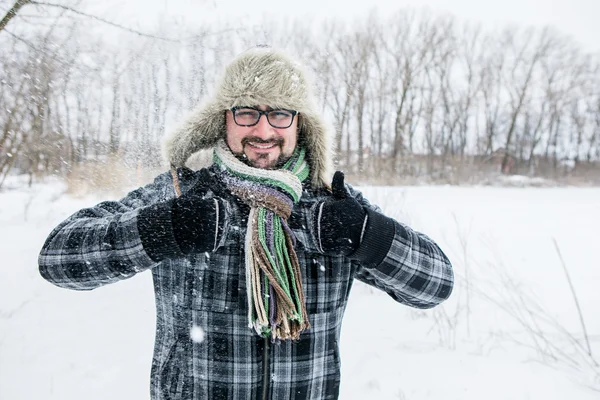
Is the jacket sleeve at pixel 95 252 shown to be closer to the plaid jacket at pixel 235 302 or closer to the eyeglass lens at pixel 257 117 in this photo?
the plaid jacket at pixel 235 302

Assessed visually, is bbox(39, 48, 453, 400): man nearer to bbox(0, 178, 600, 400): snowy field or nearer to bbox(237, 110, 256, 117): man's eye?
bbox(237, 110, 256, 117): man's eye

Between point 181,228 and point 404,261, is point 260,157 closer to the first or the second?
point 181,228

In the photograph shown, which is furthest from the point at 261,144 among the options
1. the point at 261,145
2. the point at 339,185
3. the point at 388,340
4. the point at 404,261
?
the point at 388,340

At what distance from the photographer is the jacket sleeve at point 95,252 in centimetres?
104

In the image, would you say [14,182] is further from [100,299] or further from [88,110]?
[100,299]

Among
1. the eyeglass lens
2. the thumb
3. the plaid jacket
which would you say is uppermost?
the eyeglass lens

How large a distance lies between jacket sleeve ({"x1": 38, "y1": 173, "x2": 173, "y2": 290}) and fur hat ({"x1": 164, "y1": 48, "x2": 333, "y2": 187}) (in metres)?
0.42

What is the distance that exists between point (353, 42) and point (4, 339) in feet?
43.4

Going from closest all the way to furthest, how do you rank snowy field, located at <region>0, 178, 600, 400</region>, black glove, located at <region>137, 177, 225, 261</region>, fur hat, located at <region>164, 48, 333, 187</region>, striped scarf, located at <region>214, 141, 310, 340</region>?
black glove, located at <region>137, 177, 225, 261</region> → striped scarf, located at <region>214, 141, 310, 340</region> → fur hat, located at <region>164, 48, 333, 187</region> → snowy field, located at <region>0, 178, 600, 400</region>

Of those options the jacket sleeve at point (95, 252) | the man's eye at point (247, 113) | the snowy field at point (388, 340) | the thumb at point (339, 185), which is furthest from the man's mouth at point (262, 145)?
the snowy field at point (388, 340)

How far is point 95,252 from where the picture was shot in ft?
3.46

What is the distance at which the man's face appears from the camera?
51.8 inches

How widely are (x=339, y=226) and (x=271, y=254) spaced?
0.71ft

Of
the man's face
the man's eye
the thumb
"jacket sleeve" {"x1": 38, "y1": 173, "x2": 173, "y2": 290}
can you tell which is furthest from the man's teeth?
"jacket sleeve" {"x1": 38, "y1": 173, "x2": 173, "y2": 290}
